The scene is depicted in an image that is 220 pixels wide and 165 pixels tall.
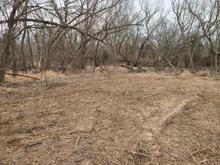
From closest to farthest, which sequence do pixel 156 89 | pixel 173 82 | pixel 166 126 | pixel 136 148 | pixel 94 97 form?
pixel 136 148 → pixel 166 126 → pixel 94 97 → pixel 156 89 → pixel 173 82

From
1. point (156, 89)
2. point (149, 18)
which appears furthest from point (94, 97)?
point (149, 18)

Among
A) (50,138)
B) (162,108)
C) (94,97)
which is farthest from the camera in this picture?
(94,97)

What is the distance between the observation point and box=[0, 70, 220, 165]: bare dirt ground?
301 centimetres

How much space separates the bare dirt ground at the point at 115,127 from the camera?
301 cm

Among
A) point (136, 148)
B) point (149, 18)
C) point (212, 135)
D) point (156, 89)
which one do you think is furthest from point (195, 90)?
point (149, 18)

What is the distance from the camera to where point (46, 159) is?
9.68 feet

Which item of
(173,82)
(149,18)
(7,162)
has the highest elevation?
(149,18)

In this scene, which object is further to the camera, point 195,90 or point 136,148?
point 195,90

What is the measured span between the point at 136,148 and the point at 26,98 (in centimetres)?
267

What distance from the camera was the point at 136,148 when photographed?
311 centimetres

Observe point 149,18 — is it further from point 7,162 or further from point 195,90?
point 7,162

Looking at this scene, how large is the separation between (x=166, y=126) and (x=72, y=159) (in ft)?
3.93

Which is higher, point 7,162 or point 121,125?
point 121,125

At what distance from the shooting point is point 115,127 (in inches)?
140
